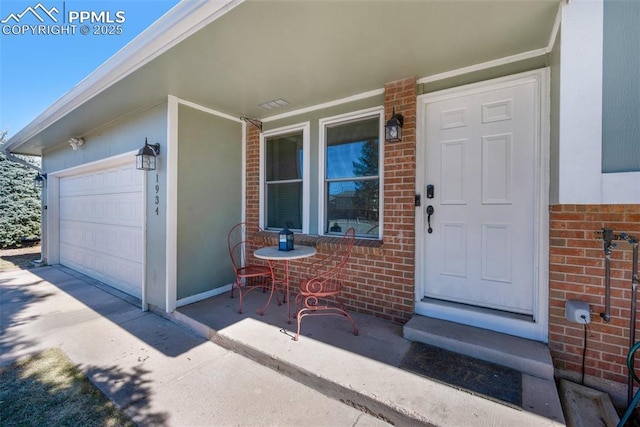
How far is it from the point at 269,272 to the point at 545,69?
135 inches

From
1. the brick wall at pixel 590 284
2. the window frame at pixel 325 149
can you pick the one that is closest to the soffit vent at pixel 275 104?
the window frame at pixel 325 149

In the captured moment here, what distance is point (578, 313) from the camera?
2.04 metres

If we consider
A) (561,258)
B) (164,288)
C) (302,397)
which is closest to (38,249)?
(164,288)

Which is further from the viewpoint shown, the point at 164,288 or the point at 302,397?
the point at 164,288

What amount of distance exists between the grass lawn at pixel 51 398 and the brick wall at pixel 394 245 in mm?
2343

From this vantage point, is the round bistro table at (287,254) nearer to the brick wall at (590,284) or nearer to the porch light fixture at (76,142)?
the brick wall at (590,284)

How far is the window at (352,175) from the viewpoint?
337cm

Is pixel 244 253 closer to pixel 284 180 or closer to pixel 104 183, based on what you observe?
pixel 284 180

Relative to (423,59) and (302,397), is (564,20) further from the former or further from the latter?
(302,397)

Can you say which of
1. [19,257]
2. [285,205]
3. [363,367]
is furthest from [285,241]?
[19,257]

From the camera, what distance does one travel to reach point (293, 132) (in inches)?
160

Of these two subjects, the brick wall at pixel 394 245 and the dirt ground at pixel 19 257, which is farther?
the dirt ground at pixel 19 257

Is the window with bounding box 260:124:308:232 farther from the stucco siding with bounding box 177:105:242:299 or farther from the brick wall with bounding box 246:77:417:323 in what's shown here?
the brick wall with bounding box 246:77:417:323

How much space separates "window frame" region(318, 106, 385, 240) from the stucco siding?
1.46 m
